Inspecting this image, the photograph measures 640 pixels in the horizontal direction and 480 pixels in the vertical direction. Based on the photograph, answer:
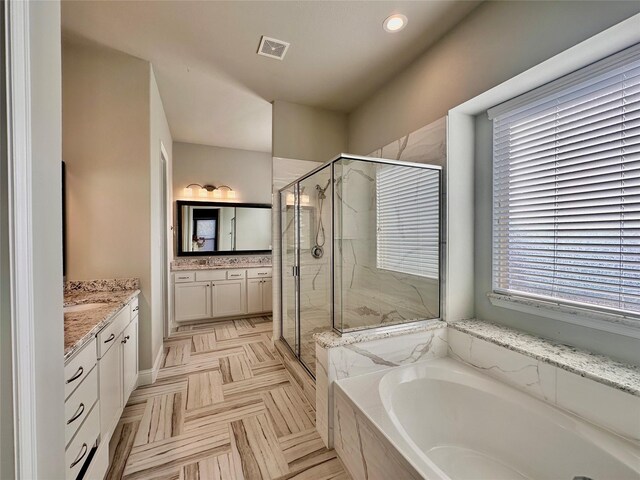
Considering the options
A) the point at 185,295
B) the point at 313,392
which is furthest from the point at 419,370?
the point at 185,295

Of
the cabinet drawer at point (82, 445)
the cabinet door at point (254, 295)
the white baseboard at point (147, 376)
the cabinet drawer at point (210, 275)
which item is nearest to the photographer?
the cabinet drawer at point (82, 445)

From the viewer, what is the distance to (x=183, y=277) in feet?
12.6

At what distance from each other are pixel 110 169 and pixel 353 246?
2.14 m

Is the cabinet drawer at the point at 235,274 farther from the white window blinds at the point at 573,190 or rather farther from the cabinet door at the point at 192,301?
the white window blinds at the point at 573,190

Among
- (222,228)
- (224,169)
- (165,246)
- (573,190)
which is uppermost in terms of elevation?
(224,169)

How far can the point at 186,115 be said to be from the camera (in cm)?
Result: 336

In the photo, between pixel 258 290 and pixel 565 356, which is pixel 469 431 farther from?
pixel 258 290

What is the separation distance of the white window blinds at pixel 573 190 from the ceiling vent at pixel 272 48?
65.9 inches

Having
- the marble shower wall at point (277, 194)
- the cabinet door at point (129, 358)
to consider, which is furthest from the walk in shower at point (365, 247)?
the cabinet door at point (129, 358)

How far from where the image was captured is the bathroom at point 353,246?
78cm

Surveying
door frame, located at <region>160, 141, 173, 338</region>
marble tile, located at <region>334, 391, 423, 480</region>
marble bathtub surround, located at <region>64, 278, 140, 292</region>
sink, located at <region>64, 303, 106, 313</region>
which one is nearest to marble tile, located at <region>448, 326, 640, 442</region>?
marble tile, located at <region>334, 391, 423, 480</region>

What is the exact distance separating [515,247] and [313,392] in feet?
6.02

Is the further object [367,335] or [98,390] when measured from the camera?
[367,335]

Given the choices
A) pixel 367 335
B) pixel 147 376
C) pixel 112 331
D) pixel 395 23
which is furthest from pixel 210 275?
pixel 395 23
